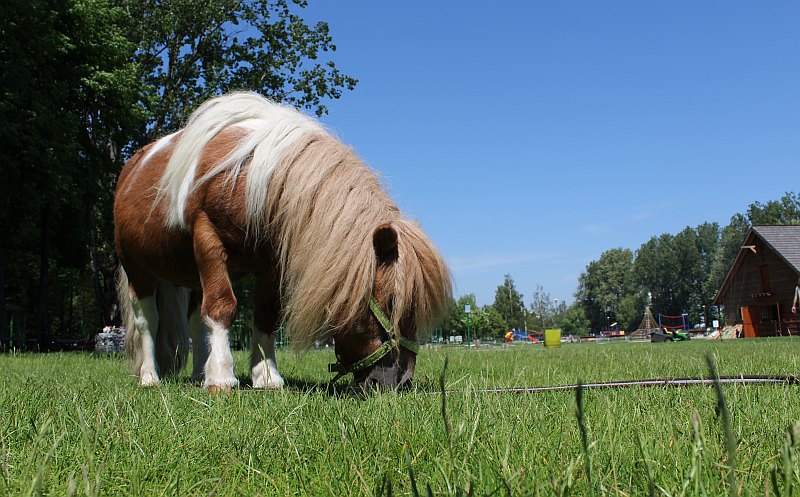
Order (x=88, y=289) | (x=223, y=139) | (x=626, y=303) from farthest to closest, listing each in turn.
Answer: (x=626, y=303) → (x=88, y=289) → (x=223, y=139)

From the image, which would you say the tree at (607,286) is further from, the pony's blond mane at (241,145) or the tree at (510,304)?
the pony's blond mane at (241,145)

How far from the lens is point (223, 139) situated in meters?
4.97

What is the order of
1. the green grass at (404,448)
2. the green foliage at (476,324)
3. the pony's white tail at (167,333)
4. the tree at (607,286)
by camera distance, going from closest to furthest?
the green grass at (404,448) → the pony's white tail at (167,333) → the green foliage at (476,324) → the tree at (607,286)

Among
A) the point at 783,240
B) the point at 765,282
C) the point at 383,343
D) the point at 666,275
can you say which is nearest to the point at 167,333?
the point at 383,343

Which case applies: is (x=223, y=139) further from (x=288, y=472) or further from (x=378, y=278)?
(x=288, y=472)

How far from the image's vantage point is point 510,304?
11569cm

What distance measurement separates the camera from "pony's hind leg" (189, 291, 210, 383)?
6.18m

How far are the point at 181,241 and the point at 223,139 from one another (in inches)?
35.9

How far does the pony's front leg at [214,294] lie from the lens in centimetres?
466

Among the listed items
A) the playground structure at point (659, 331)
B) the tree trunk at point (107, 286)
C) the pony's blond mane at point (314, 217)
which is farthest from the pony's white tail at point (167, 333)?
the playground structure at point (659, 331)

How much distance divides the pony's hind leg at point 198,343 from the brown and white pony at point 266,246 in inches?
0.5

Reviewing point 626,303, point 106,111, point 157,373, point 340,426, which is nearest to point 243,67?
point 106,111

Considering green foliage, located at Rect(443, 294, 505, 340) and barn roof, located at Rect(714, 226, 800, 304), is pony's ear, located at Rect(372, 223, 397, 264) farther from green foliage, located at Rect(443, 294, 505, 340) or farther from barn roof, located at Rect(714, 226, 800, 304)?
green foliage, located at Rect(443, 294, 505, 340)

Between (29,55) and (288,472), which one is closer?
(288,472)
